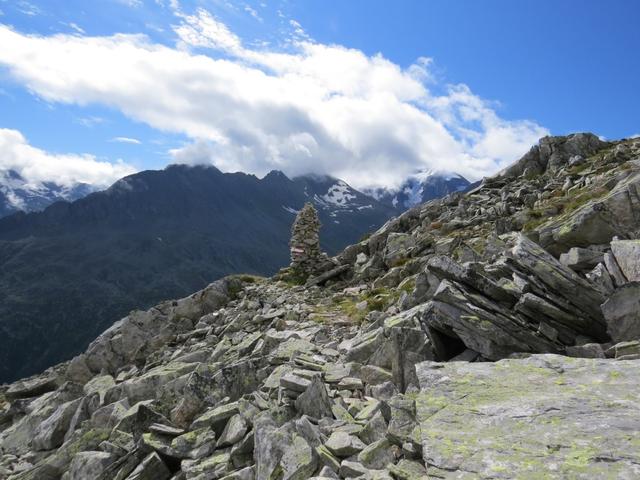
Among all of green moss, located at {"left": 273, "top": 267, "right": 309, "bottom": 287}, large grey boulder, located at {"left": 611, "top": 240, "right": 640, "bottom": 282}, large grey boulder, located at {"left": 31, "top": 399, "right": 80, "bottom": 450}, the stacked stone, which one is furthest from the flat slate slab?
the stacked stone

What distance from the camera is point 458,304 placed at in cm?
1273

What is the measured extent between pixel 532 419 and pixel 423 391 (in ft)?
7.50

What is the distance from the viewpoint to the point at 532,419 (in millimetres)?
7430

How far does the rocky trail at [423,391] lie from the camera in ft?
23.5

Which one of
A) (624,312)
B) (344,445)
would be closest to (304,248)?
(624,312)

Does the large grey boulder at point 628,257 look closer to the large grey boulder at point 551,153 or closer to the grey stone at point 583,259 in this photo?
the grey stone at point 583,259

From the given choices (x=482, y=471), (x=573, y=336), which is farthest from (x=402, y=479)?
(x=573, y=336)

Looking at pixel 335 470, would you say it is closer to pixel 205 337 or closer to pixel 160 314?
pixel 205 337

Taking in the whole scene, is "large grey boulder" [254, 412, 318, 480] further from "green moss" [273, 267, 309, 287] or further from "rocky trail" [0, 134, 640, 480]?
"green moss" [273, 267, 309, 287]

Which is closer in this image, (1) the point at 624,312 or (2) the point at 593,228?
(1) the point at 624,312

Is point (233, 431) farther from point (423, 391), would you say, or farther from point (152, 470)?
point (423, 391)

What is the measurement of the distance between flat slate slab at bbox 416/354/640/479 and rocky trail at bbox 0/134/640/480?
1.3 inches

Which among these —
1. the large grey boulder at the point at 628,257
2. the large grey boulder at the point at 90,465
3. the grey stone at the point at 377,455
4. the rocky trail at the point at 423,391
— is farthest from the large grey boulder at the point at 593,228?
the large grey boulder at the point at 90,465

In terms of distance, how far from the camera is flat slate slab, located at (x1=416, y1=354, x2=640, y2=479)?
6.19 m
